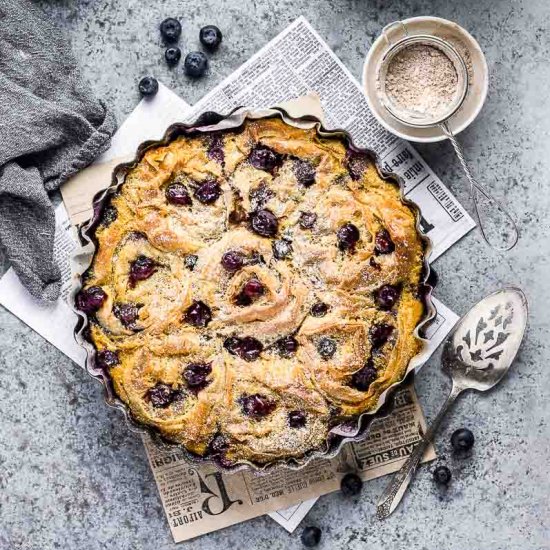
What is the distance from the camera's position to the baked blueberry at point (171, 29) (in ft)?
11.0

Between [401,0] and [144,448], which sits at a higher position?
[401,0]

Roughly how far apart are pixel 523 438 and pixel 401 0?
184cm

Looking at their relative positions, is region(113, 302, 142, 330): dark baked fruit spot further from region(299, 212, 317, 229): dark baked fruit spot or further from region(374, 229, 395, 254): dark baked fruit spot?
region(374, 229, 395, 254): dark baked fruit spot

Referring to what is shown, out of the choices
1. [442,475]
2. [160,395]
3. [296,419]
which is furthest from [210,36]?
[442,475]

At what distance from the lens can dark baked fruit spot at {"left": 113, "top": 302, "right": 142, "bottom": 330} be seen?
283 cm

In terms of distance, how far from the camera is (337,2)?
3.40 m

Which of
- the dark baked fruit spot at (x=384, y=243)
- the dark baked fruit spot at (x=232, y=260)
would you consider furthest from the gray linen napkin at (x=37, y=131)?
the dark baked fruit spot at (x=384, y=243)

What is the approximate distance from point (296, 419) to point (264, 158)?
887 millimetres

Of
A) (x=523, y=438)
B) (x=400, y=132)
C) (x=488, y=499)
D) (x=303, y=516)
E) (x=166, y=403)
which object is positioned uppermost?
(x=400, y=132)

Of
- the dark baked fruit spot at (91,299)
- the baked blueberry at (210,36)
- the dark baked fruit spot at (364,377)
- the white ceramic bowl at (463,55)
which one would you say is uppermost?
the white ceramic bowl at (463,55)

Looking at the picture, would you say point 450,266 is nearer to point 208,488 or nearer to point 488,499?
point 488,499

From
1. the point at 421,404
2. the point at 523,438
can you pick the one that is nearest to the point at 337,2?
the point at 421,404

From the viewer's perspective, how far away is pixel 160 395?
2.81 m

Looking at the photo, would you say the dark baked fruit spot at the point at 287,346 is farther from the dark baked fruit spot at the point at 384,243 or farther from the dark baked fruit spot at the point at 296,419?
the dark baked fruit spot at the point at 384,243
